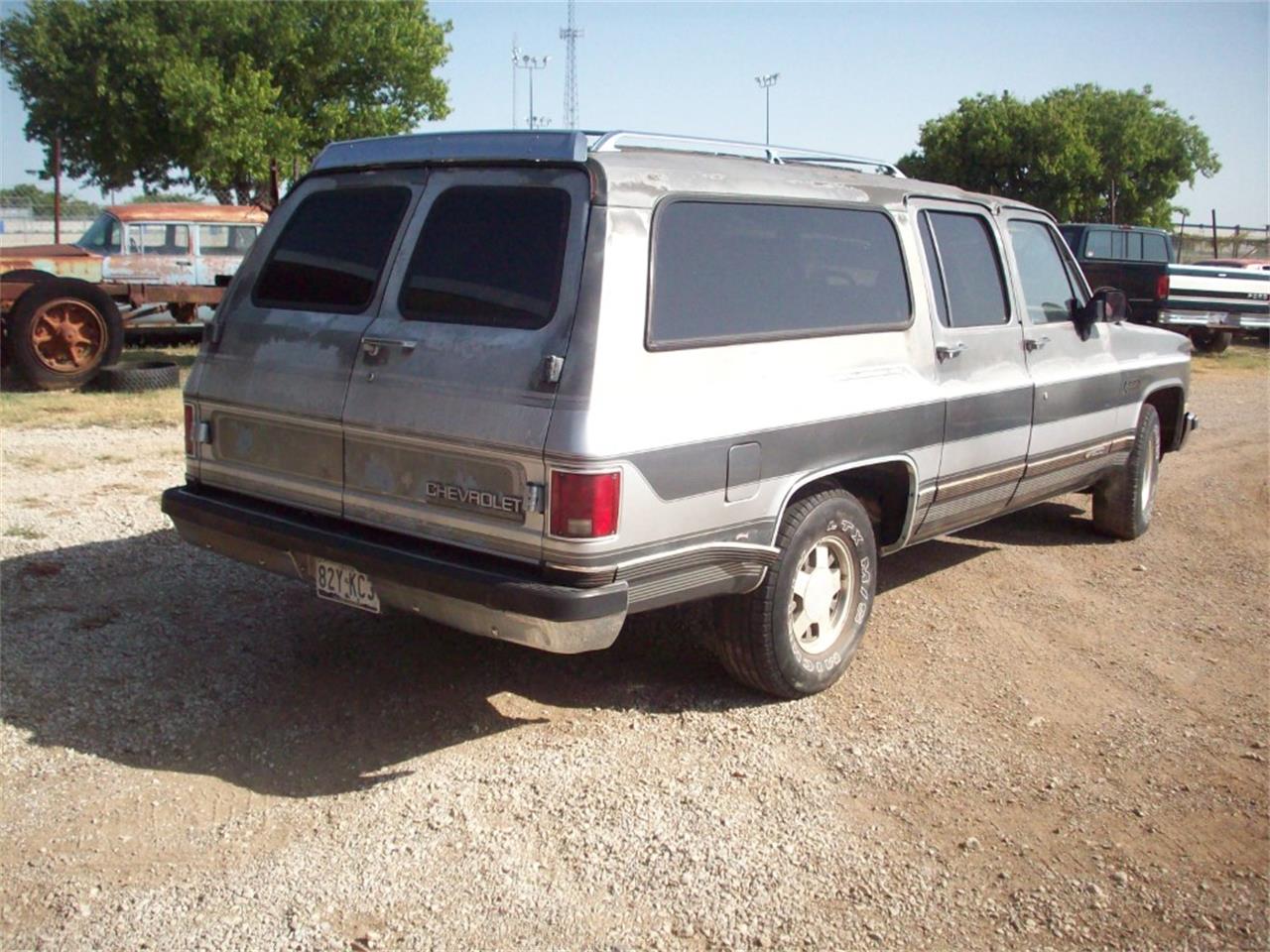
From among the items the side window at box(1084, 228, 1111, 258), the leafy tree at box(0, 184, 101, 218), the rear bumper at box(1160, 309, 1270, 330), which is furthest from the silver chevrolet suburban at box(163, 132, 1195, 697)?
the leafy tree at box(0, 184, 101, 218)

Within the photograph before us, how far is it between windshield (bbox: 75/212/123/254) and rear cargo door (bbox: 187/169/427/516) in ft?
37.3

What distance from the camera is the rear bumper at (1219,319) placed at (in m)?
18.8

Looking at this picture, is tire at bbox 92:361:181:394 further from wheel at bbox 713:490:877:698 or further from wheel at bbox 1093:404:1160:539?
wheel at bbox 713:490:877:698

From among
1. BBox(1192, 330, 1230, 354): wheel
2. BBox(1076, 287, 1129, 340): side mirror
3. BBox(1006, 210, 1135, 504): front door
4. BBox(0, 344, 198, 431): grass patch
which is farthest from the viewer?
BBox(1192, 330, 1230, 354): wheel

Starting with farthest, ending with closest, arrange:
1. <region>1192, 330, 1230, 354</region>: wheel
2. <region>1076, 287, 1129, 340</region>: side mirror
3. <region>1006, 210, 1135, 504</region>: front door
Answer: <region>1192, 330, 1230, 354</region>: wheel, <region>1076, 287, 1129, 340</region>: side mirror, <region>1006, 210, 1135, 504</region>: front door

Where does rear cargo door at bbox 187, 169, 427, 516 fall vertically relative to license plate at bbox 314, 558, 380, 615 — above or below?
above

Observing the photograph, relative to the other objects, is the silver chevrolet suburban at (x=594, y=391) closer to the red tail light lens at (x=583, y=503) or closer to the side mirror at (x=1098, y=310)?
the red tail light lens at (x=583, y=503)

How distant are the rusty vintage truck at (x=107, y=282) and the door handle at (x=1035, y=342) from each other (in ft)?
26.3

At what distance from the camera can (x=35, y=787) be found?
3.96 m

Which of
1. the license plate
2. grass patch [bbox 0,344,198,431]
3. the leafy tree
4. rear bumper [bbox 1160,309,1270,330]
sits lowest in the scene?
the license plate

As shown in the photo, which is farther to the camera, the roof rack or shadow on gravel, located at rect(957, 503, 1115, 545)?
shadow on gravel, located at rect(957, 503, 1115, 545)

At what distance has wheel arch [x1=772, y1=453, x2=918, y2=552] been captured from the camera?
5031mm

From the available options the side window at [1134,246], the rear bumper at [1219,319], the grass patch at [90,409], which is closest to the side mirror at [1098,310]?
the grass patch at [90,409]

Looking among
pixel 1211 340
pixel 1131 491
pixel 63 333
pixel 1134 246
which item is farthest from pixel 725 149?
pixel 1211 340
